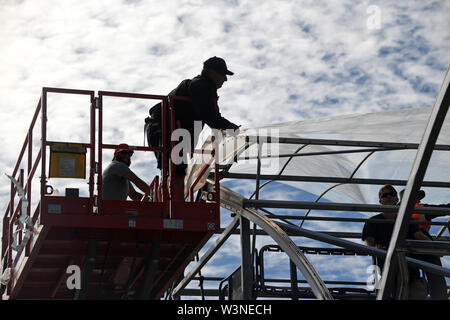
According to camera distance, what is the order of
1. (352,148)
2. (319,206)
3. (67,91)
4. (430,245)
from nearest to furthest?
(430,245) < (67,91) < (319,206) < (352,148)

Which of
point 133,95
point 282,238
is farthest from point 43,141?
point 282,238

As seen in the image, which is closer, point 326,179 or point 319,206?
point 319,206

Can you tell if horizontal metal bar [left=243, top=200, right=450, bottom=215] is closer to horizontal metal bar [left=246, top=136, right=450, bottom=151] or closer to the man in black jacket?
horizontal metal bar [left=246, top=136, right=450, bottom=151]

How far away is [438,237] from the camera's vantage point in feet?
52.3

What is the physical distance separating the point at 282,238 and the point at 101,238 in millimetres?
2478

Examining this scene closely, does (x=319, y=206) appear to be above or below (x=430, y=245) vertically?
above

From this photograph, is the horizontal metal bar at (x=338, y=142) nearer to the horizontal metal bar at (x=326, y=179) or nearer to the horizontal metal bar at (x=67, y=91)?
the horizontal metal bar at (x=326, y=179)

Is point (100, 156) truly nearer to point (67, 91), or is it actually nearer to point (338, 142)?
point (67, 91)

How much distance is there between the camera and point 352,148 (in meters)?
15.1

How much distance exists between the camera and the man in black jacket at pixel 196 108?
10.2 m

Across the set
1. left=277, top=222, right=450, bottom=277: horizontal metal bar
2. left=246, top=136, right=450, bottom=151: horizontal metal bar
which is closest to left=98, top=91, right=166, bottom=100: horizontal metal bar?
left=246, top=136, right=450, bottom=151: horizontal metal bar

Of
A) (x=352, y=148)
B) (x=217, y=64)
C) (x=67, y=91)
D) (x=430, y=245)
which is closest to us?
(x=430, y=245)
